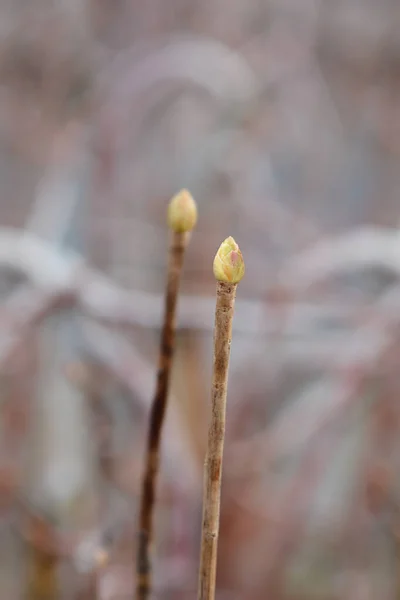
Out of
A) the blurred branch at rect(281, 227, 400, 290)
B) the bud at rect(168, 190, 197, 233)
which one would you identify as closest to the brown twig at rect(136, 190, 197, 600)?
the bud at rect(168, 190, 197, 233)

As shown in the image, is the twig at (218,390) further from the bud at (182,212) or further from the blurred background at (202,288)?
the blurred background at (202,288)

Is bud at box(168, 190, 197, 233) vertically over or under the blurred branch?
under

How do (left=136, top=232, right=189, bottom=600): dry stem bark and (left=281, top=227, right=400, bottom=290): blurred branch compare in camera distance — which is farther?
(left=281, top=227, right=400, bottom=290): blurred branch

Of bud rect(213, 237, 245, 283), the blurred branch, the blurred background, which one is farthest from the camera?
the blurred background

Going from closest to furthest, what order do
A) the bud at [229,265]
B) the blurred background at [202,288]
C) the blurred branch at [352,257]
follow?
the bud at [229,265], the blurred branch at [352,257], the blurred background at [202,288]

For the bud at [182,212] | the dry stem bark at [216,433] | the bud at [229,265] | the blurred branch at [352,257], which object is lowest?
the dry stem bark at [216,433]

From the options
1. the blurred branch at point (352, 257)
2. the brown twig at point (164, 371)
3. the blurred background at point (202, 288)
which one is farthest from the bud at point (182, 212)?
the blurred branch at point (352, 257)

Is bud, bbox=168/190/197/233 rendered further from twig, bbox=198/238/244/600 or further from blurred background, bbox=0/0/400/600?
blurred background, bbox=0/0/400/600
